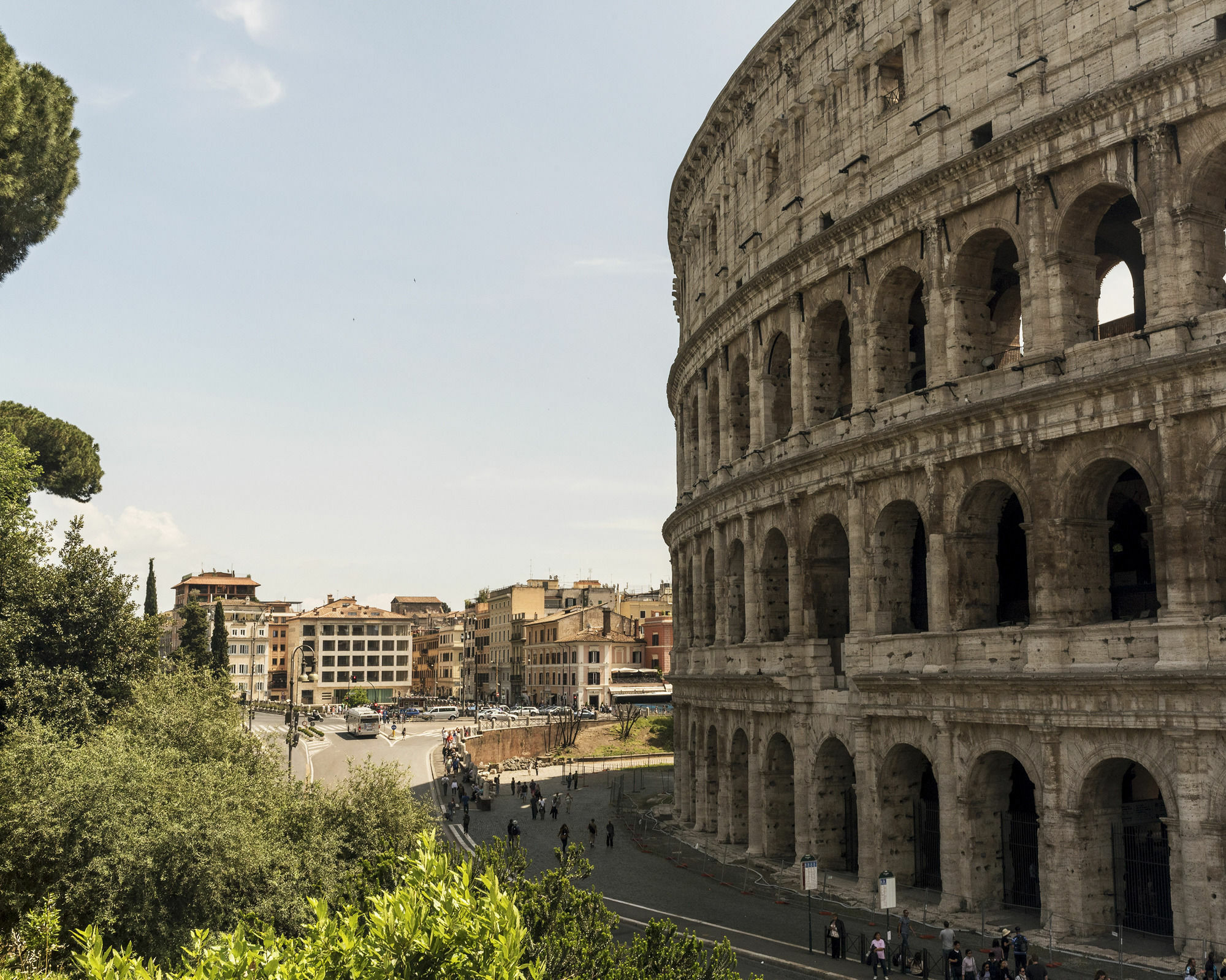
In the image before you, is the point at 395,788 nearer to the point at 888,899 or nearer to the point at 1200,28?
the point at 888,899

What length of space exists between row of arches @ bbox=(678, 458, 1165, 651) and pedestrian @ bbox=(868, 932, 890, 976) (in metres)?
6.98

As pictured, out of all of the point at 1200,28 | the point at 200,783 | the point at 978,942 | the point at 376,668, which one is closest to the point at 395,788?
the point at 200,783

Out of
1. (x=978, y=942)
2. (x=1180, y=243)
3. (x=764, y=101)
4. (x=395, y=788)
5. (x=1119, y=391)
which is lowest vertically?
(x=978, y=942)

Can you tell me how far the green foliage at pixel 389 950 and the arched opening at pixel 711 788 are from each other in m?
26.6

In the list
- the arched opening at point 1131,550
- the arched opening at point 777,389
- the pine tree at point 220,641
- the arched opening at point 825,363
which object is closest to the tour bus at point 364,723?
the pine tree at point 220,641

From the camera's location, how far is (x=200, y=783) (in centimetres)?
2075

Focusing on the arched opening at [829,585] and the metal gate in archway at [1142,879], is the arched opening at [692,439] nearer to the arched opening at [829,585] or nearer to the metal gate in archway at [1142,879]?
the arched opening at [829,585]

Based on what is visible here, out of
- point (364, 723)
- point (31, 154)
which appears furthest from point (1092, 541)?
point (364, 723)

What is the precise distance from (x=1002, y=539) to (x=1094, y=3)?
11962mm

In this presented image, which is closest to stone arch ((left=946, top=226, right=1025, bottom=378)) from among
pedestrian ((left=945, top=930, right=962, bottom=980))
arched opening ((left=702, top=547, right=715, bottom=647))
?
pedestrian ((left=945, top=930, right=962, bottom=980))

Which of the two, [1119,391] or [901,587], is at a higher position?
[1119,391]

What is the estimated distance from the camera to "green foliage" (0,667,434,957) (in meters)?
18.6

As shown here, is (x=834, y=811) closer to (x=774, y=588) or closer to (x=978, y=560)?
(x=774, y=588)

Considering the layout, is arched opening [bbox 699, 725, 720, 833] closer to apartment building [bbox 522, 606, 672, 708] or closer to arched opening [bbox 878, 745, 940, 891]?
arched opening [bbox 878, 745, 940, 891]
